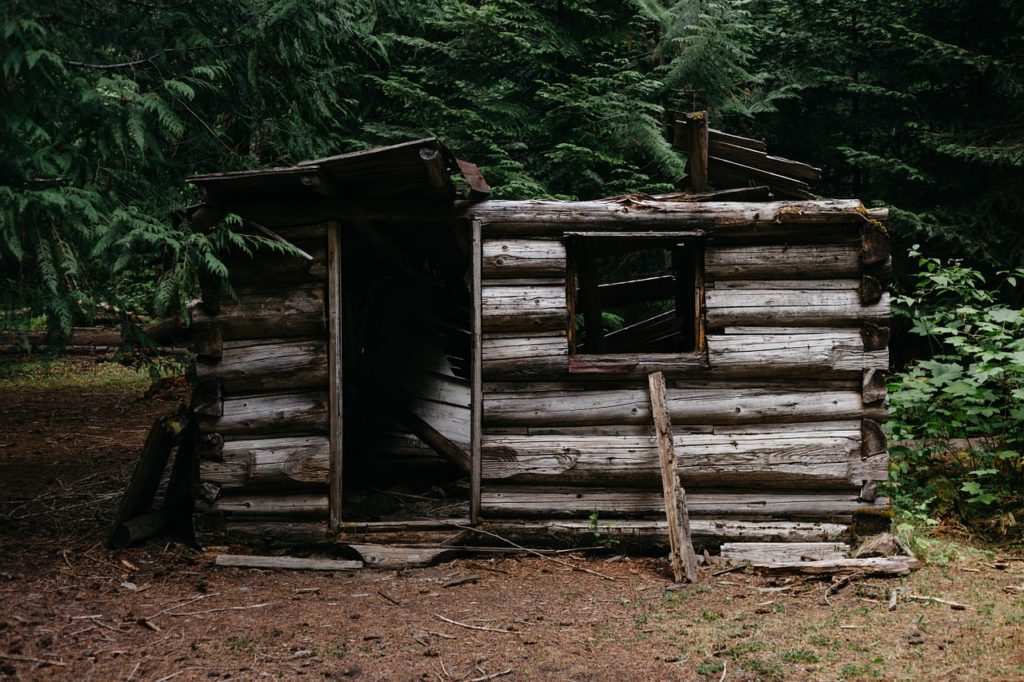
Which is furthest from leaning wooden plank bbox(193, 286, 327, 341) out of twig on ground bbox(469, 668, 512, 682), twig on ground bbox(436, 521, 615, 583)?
twig on ground bbox(469, 668, 512, 682)

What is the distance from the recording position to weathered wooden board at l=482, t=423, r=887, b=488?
6.63m

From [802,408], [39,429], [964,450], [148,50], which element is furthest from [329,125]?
[964,450]

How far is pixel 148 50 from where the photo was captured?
672 cm

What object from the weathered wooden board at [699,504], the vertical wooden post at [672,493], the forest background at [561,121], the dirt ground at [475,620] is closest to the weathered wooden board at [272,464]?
the dirt ground at [475,620]

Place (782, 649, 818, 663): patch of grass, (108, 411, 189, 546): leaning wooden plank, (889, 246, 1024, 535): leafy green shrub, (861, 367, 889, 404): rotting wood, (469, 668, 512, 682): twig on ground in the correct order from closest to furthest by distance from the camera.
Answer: (469, 668, 512, 682): twig on ground → (782, 649, 818, 663): patch of grass → (861, 367, 889, 404): rotting wood → (108, 411, 189, 546): leaning wooden plank → (889, 246, 1024, 535): leafy green shrub

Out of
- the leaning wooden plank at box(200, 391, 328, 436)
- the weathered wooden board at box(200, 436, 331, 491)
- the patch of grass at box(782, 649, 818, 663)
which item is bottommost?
the patch of grass at box(782, 649, 818, 663)

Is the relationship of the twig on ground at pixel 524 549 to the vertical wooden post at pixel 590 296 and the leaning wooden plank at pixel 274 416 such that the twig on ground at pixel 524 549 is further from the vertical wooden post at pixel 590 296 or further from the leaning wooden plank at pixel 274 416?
the vertical wooden post at pixel 590 296

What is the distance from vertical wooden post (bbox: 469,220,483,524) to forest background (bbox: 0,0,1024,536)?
2.02 meters

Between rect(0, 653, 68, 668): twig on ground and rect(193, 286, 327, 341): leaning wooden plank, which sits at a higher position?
rect(193, 286, 327, 341): leaning wooden plank

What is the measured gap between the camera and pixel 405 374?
9.37 m

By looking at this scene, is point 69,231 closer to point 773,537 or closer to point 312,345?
point 312,345

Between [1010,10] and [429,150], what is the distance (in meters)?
10.2

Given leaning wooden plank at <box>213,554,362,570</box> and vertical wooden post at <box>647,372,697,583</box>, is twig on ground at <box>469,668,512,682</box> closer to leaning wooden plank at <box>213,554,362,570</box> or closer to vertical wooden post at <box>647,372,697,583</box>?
vertical wooden post at <box>647,372,697,583</box>

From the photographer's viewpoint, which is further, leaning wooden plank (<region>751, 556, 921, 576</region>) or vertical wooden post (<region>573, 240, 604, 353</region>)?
vertical wooden post (<region>573, 240, 604, 353</region>)
